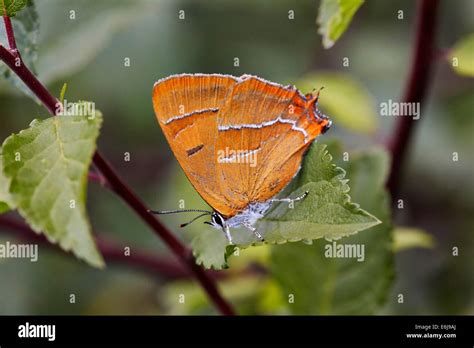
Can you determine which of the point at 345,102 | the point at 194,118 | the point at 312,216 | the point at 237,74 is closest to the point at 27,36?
the point at 194,118

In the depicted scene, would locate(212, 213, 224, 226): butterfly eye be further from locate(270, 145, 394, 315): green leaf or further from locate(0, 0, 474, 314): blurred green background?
locate(0, 0, 474, 314): blurred green background

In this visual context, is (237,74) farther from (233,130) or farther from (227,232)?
(227,232)

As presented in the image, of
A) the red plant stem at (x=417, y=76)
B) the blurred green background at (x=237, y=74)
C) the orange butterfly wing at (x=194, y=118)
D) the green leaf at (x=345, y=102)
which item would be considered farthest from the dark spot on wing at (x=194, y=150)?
the blurred green background at (x=237, y=74)

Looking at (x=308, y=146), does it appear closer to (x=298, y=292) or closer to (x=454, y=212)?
(x=298, y=292)

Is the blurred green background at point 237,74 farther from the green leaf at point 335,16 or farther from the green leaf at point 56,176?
the green leaf at point 56,176

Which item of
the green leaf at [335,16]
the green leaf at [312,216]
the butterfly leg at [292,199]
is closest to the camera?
the green leaf at [312,216]
